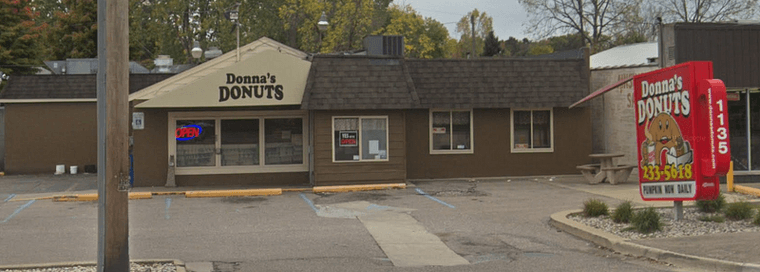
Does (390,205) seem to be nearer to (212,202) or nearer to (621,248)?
(212,202)

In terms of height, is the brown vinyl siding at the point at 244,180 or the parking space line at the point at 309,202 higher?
the brown vinyl siding at the point at 244,180

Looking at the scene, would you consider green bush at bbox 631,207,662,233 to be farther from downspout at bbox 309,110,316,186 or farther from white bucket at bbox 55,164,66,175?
white bucket at bbox 55,164,66,175

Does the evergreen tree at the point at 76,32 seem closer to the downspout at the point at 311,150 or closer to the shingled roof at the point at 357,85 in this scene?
the downspout at the point at 311,150

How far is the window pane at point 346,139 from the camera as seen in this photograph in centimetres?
2052

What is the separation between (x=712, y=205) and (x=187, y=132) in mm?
13657

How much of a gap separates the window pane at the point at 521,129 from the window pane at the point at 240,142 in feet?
24.9

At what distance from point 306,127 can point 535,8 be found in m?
33.2

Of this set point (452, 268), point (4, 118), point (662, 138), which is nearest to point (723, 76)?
point (662, 138)

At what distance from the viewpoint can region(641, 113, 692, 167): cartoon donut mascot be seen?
1204 cm

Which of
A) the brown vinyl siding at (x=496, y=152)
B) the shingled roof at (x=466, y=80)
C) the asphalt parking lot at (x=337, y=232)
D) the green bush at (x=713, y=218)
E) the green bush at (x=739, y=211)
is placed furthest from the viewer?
the brown vinyl siding at (x=496, y=152)

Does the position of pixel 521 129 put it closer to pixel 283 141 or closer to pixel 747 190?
pixel 747 190

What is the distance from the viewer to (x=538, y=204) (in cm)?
1655

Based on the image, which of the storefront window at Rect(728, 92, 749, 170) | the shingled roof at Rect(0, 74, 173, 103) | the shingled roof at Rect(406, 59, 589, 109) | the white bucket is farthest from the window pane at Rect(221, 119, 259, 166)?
the storefront window at Rect(728, 92, 749, 170)

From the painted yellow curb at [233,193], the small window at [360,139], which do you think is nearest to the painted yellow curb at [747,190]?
the small window at [360,139]
